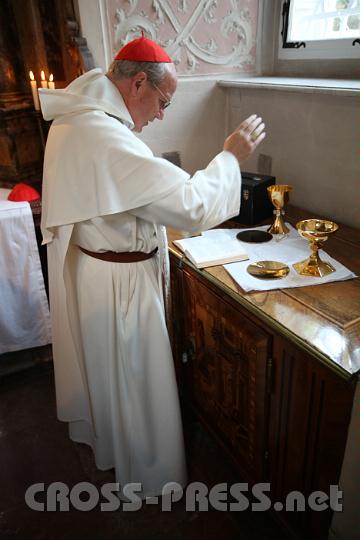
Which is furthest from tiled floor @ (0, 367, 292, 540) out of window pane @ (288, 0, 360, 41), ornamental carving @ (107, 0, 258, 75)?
window pane @ (288, 0, 360, 41)

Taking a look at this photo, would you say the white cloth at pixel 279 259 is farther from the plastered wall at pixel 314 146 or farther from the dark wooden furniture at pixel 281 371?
the plastered wall at pixel 314 146

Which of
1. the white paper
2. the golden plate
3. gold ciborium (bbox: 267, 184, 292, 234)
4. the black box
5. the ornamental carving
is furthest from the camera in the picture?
the ornamental carving

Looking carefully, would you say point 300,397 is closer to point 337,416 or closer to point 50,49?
point 337,416

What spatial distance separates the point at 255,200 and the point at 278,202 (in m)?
0.18

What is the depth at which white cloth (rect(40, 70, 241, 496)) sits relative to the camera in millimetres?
1431

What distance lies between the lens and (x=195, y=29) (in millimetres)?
2441

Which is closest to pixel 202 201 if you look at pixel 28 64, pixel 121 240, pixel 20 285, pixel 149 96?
pixel 121 240

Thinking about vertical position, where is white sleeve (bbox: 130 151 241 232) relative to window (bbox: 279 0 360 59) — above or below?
below

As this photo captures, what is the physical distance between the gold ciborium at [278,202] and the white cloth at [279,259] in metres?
0.04

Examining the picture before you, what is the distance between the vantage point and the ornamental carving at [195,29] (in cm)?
226

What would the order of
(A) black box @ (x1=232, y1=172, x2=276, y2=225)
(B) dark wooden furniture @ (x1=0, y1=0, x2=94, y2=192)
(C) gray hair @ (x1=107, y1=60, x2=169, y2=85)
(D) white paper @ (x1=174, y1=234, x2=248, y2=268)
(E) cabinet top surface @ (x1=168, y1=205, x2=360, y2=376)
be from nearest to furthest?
→ (E) cabinet top surface @ (x1=168, y1=205, x2=360, y2=376), (C) gray hair @ (x1=107, y1=60, x2=169, y2=85), (D) white paper @ (x1=174, y1=234, x2=248, y2=268), (A) black box @ (x1=232, y1=172, x2=276, y2=225), (B) dark wooden furniture @ (x1=0, y1=0, x2=94, y2=192)

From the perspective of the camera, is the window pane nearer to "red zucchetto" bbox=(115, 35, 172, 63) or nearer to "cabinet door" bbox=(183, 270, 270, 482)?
"red zucchetto" bbox=(115, 35, 172, 63)

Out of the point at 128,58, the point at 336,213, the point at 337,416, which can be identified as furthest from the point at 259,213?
the point at 337,416

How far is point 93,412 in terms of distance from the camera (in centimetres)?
201
